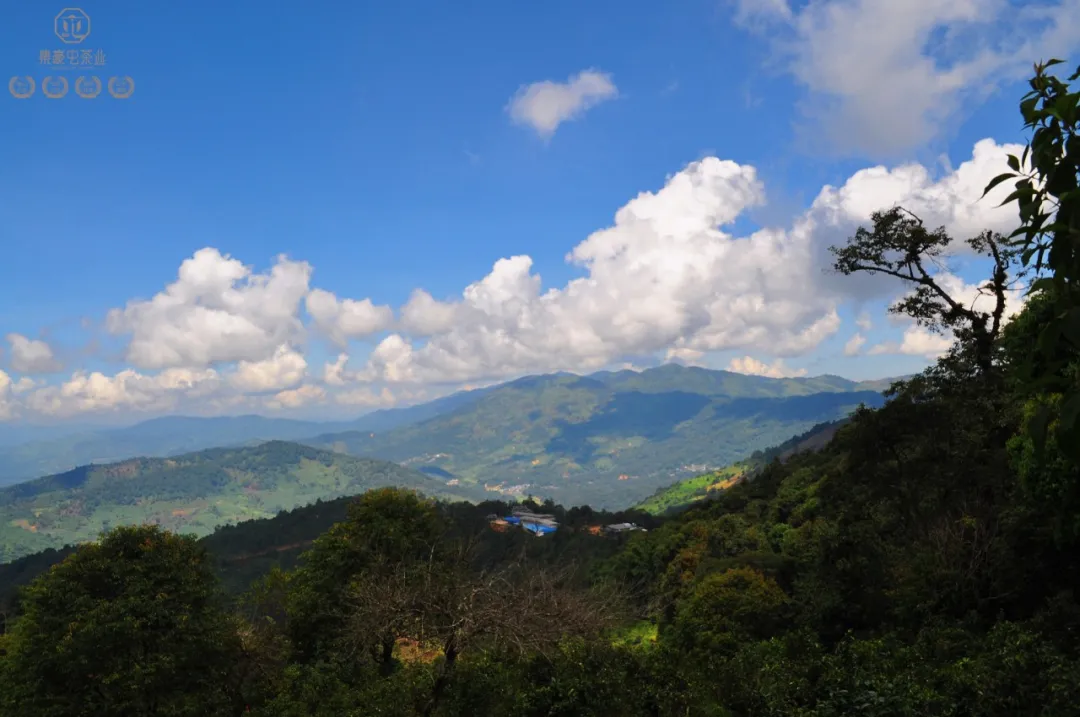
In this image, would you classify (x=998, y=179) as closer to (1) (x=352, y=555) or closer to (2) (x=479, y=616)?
(2) (x=479, y=616)

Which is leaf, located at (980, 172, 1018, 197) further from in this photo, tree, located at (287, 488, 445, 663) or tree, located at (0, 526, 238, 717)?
tree, located at (287, 488, 445, 663)

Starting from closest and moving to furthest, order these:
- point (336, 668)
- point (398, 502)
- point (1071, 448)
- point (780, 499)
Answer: point (1071, 448), point (336, 668), point (398, 502), point (780, 499)

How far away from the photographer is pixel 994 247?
21828 millimetres

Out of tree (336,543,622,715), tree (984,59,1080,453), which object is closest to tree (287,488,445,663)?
tree (336,543,622,715)

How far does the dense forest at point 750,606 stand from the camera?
962 cm

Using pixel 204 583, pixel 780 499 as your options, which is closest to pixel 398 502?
pixel 204 583

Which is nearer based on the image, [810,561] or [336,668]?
[336,668]

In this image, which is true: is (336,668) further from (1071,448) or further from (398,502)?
(1071,448)

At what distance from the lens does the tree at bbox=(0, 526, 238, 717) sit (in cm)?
1972

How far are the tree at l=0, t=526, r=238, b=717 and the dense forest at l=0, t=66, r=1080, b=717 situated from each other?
3.1 inches

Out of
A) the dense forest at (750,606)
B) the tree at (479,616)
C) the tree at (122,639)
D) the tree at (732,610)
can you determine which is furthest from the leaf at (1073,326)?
the tree at (122,639)

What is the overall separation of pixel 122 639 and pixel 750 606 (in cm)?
2269

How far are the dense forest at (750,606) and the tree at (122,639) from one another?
8cm

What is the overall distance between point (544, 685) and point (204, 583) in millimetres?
17289
